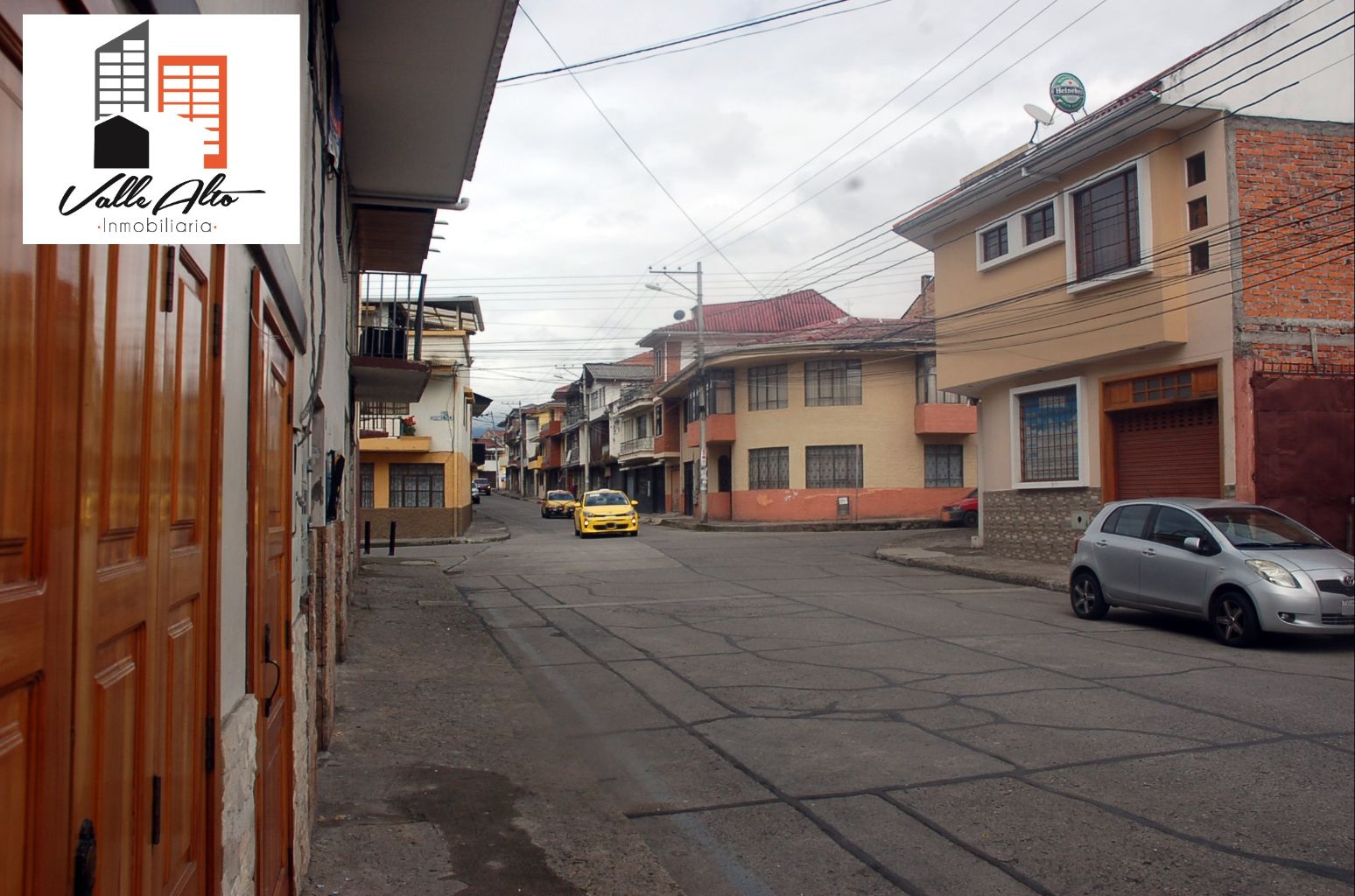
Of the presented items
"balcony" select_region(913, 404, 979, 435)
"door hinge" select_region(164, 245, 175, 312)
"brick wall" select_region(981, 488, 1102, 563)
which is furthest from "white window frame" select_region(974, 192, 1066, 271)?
"door hinge" select_region(164, 245, 175, 312)

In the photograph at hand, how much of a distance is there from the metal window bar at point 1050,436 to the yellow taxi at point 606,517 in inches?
585

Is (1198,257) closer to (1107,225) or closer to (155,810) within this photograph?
(1107,225)

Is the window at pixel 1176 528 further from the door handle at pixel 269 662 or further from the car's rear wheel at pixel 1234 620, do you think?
the door handle at pixel 269 662

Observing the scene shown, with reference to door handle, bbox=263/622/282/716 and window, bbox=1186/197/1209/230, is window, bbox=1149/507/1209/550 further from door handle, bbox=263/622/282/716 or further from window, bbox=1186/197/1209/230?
door handle, bbox=263/622/282/716

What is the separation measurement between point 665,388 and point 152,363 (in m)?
47.0

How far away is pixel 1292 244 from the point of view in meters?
16.6

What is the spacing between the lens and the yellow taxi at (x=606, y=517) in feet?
110

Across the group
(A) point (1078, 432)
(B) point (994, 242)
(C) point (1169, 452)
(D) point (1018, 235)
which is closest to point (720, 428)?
(B) point (994, 242)

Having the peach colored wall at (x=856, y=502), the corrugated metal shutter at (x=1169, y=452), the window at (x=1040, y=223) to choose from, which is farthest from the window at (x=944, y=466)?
the corrugated metal shutter at (x=1169, y=452)

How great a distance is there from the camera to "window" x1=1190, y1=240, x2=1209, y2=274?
17094 mm

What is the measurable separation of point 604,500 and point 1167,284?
836 inches

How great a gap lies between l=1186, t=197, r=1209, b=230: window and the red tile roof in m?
36.8

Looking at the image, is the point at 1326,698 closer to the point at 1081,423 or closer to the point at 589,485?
the point at 1081,423

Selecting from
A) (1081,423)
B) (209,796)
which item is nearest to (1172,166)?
(1081,423)
